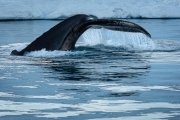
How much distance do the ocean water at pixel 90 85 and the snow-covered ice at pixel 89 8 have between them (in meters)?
29.7

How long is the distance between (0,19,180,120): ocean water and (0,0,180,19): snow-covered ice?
29.7 metres

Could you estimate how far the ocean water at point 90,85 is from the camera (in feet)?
23.9

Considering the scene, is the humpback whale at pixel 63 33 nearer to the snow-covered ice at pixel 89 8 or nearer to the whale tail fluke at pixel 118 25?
the whale tail fluke at pixel 118 25

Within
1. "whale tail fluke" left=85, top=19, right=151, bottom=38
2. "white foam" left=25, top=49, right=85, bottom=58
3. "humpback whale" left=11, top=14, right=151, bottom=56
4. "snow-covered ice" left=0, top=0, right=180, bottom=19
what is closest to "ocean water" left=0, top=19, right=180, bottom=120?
"white foam" left=25, top=49, right=85, bottom=58

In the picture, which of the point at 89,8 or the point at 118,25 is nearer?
the point at 118,25

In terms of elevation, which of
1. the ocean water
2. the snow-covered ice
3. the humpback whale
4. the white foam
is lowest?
the ocean water

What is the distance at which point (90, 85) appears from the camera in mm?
9445

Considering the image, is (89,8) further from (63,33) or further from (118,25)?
(118,25)

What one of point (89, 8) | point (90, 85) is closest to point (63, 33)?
point (90, 85)

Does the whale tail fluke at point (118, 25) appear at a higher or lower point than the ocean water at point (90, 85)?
higher

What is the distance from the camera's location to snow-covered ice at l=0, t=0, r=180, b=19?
45.0 m

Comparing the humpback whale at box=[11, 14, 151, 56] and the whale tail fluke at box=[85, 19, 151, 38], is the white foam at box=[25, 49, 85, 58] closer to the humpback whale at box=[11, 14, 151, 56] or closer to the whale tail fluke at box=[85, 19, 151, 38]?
the humpback whale at box=[11, 14, 151, 56]

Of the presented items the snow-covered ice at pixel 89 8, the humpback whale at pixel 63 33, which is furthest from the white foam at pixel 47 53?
the snow-covered ice at pixel 89 8

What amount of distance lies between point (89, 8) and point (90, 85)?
125 feet
